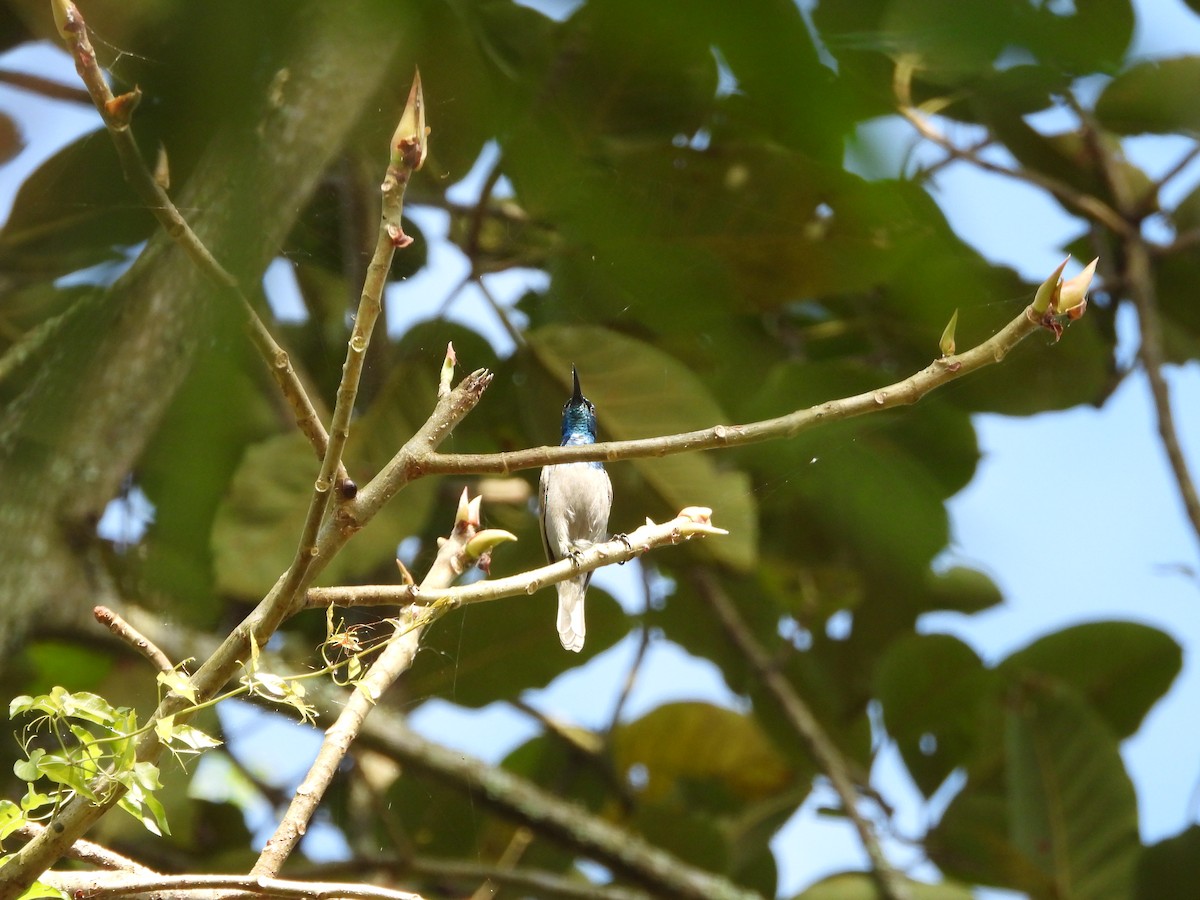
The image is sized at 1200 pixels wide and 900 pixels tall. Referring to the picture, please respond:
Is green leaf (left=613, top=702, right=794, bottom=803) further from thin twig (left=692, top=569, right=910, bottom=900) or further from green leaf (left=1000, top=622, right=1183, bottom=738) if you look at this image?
green leaf (left=1000, top=622, right=1183, bottom=738)

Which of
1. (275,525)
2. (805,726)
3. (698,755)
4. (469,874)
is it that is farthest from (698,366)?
(698,755)

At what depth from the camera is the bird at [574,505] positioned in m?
1.53

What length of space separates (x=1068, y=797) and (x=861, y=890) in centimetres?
56

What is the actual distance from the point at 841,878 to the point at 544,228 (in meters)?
2.63

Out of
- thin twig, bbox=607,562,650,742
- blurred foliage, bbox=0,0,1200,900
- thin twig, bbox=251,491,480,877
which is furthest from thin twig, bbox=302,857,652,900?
thin twig, bbox=251,491,480,877

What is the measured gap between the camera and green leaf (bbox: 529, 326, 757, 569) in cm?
134

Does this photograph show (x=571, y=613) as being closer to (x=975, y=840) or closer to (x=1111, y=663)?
(x=975, y=840)

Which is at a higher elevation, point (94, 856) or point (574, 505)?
point (574, 505)

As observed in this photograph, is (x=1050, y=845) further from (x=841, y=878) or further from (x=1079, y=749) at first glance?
(x=841, y=878)

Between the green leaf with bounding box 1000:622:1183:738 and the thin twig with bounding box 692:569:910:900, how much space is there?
558 mm

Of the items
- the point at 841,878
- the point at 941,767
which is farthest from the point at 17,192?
the point at 941,767

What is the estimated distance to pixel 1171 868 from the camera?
8.99 feet

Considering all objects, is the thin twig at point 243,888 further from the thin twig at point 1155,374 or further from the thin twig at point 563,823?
the thin twig at point 1155,374

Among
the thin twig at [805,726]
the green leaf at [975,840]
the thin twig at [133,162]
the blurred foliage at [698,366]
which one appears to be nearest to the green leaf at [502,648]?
the blurred foliage at [698,366]
